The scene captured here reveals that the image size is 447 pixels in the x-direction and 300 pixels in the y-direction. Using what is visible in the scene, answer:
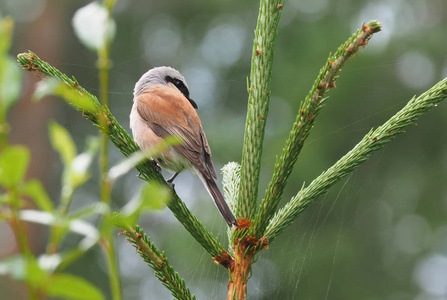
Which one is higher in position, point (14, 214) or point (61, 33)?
point (14, 214)

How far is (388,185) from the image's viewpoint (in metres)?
7.52

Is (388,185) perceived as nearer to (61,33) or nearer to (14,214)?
(61,33)

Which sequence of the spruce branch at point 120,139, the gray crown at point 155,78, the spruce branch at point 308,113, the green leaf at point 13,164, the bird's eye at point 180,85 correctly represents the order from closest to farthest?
the green leaf at point 13,164
the spruce branch at point 308,113
the spruce branch at point 120,139
the gray crown at point 155,78
the bird's eye at point 180,85

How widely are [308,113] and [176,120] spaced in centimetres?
127

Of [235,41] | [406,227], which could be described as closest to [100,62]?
[406,227]

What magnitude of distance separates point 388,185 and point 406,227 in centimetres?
70

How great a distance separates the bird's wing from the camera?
2.38 m

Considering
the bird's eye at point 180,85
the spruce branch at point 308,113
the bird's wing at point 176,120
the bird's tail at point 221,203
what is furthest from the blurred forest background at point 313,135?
the spruce branch at point 308,113

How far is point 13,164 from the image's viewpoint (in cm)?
35

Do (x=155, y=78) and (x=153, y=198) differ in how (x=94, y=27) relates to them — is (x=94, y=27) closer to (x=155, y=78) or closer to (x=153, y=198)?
(x=153, y=198)

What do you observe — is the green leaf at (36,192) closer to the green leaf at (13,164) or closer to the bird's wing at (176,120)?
the green leaf at (13,164)

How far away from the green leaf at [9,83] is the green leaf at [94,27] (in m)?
0.06

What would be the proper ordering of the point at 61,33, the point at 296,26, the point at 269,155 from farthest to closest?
the point at 61,33 → the point at 296,26 → the point at 269,155

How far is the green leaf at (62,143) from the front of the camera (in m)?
0.40
